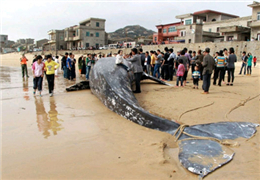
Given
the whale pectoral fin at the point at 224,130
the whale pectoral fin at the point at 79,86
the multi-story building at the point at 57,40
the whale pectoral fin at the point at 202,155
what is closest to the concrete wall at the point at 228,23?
the whale pectoral fin at the point at 79,86

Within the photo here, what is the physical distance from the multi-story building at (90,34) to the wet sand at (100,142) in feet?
180

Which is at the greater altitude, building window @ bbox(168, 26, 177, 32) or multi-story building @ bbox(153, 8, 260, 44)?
building window @ bbox(168, 26, 177, 32)

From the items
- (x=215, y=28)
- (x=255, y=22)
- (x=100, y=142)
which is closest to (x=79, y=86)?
(x=100, y=142)

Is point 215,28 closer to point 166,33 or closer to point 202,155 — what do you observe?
point 166,33

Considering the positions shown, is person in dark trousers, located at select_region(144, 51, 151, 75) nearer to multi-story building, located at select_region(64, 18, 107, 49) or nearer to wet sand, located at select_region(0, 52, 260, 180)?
wet sand, located at select_region(0, 52, 260, 180)

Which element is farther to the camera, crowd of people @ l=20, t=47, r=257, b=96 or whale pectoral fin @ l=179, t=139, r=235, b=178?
crowd of people @ l=20, t=47, r=257, b=96

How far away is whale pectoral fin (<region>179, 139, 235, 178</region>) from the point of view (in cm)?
284

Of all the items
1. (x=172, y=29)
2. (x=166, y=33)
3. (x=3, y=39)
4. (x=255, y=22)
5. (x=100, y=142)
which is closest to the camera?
(x=100, y=142)

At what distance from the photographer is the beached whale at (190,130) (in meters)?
3.02

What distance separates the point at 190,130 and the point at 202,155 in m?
0.77

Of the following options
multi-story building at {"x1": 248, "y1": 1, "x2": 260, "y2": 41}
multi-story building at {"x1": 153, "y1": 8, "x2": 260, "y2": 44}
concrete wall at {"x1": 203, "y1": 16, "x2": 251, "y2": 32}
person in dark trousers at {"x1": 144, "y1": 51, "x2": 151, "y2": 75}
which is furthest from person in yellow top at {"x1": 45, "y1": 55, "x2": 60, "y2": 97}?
concrete wall at {"x1": 203, "y1": 16, "x2": 251, "y2": 32}

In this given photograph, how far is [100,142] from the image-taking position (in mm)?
3854

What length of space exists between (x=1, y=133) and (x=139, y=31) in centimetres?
15638

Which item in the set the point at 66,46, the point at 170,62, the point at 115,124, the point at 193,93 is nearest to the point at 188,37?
the point at 170,62
